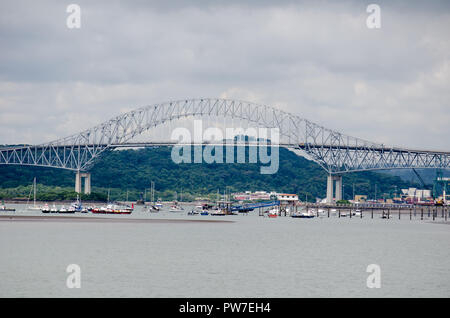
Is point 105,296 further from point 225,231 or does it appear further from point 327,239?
point 225,231

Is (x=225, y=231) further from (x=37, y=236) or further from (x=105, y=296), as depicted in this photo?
(x=105, y=296)

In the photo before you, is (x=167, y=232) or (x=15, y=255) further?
(x=167, y=232)

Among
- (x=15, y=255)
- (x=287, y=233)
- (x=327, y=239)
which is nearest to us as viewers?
(x=15, y=255)
